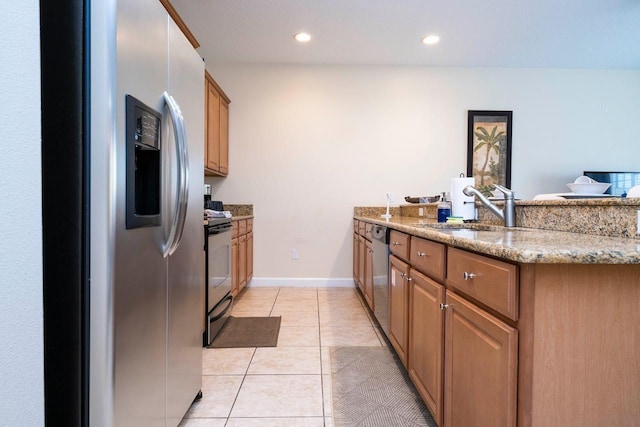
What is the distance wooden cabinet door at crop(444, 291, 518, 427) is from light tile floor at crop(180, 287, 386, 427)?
2.18 ft

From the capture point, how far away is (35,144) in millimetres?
813

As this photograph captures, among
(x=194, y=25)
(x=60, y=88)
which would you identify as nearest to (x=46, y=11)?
(x=60, y=88)

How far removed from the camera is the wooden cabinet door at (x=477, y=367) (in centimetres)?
85

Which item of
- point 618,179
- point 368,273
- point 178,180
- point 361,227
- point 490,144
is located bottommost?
point 368,273

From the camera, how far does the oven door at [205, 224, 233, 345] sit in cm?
229

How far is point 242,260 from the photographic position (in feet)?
11.6

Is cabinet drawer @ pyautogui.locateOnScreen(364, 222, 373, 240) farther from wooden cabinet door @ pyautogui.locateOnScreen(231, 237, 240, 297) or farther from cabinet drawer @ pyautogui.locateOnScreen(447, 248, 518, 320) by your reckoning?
cabinet drawer @ pyautogui.locateOnScreen(447, 248, 518, 320)

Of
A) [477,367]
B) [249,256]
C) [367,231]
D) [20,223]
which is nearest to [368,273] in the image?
[367,231]

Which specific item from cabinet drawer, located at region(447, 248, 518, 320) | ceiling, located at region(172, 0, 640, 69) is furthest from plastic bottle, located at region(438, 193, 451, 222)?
ceiling, located at region(172, 0, 640, 69)

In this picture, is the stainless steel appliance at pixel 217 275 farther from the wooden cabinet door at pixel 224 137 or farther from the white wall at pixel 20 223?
the white wall at pixel 20 223

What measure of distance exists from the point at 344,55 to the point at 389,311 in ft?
9.67

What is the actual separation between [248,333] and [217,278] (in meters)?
0.51

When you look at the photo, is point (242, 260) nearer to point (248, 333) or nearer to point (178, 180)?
point (248, 333)

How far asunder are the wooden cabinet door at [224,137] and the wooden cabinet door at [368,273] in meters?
1.86
